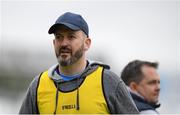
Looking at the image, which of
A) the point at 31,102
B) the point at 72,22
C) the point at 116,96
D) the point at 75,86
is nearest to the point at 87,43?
the point at 72,22

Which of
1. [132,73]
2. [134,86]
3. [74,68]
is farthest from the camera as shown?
[132,73]

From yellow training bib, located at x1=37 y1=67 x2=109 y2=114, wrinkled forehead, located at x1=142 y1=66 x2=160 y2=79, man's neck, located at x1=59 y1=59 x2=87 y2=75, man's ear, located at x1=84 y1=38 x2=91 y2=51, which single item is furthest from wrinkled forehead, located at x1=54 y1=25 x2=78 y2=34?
wrinkled forehead, located at x1=142 y1=66 x2=160 y2=79

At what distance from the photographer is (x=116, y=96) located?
6602 millimetres

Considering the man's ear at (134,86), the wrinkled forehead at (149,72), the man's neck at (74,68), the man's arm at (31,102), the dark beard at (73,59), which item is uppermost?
the dark beard at (73,59)

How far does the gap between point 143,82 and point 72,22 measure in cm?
199

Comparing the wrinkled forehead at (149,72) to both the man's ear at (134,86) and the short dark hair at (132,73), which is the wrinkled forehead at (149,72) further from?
the man's ear at (134,86)

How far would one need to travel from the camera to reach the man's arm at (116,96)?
259 inches

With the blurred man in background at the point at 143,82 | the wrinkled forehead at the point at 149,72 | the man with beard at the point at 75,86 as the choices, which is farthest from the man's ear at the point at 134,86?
the man with beard at the point at 75,86

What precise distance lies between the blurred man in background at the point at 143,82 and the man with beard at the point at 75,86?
1.44 m

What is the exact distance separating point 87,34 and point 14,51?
2628 centimetres

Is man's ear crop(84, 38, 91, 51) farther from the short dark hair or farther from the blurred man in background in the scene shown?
the short dark hair

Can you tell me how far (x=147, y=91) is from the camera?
27.8ft

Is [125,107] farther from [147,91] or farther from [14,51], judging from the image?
[14,51]

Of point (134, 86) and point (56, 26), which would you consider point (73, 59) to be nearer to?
point (56, 26)
